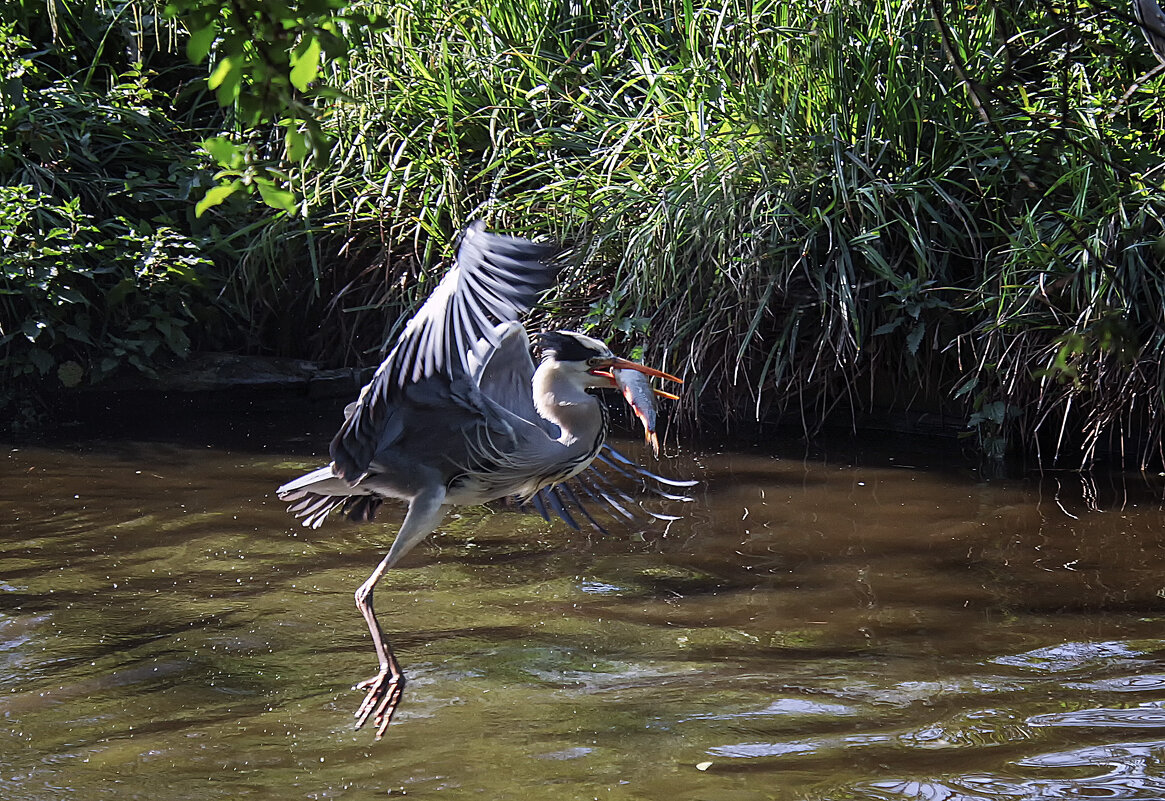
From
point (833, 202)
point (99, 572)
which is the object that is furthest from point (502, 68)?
point (99, 572)

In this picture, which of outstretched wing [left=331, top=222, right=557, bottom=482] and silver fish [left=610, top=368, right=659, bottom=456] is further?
silver fish [left=610, top=368, right=659, bottom=456]

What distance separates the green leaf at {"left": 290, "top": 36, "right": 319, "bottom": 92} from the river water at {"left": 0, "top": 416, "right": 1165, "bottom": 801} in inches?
61.4

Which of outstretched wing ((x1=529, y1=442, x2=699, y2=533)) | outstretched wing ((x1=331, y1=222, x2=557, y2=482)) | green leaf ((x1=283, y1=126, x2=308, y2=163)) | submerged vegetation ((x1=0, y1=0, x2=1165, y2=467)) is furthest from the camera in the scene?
submerged vegetation ((x1=0, y1=0, x2=1165, y2=467))

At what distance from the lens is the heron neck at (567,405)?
319cm

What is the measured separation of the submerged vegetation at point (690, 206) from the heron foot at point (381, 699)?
197 cm

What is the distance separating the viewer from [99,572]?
12.1ft

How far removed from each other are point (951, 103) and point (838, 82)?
46cm

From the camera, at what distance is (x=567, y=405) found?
126 inches

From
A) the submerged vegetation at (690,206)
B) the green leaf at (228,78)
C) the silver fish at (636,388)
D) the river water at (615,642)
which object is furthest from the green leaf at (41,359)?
the green leaf at (228,78)

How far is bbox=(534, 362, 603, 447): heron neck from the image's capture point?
10.5 feet

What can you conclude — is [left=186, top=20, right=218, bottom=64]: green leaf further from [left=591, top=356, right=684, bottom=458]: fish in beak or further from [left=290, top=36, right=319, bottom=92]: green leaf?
[left=591, top=356, right=684, bottom=458]: fish in beak

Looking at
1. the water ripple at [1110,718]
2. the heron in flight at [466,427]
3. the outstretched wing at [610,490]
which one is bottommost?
the water ripple at [1110,718]

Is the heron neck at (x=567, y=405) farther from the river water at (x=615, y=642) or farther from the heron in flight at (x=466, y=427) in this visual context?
the river water at (x=615, y=642)

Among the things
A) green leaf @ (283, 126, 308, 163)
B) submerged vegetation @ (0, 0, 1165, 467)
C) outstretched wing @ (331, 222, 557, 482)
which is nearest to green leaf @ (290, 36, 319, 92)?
→ green leaf @ (283, 126, 308, 163)
